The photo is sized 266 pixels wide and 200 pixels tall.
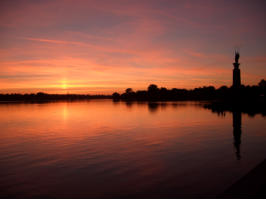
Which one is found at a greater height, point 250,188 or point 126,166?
point 250,188

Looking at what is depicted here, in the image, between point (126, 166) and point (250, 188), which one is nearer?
point (250, 188)

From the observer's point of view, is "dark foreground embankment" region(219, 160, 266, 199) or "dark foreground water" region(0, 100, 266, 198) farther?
"dark foreground water" region(0, 100, 266, 198)

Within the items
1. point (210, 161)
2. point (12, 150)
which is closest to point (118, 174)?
point (210, 161)

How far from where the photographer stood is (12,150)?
21.9m

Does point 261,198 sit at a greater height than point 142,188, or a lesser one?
greater

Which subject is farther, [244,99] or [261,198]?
[244,99]

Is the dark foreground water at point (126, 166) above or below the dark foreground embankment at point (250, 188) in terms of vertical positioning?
below

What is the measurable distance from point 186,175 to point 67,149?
1291 centimetres

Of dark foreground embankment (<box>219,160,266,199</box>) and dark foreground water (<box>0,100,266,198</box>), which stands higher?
dark foreground embankment (<box>219,160,266,199</box>)

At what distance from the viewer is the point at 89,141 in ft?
84.9

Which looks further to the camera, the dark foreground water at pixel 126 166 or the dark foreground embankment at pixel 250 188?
the dark foreground water at pixel 126 166

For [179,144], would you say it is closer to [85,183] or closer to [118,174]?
[118,174]

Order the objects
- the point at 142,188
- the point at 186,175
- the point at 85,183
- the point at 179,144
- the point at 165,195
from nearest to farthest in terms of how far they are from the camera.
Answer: the point at 165,195
the point at 142,188
the point at 85,183
the point at 186,175
the point at 179,144

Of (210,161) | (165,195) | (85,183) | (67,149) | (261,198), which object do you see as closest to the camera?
(261,198)
